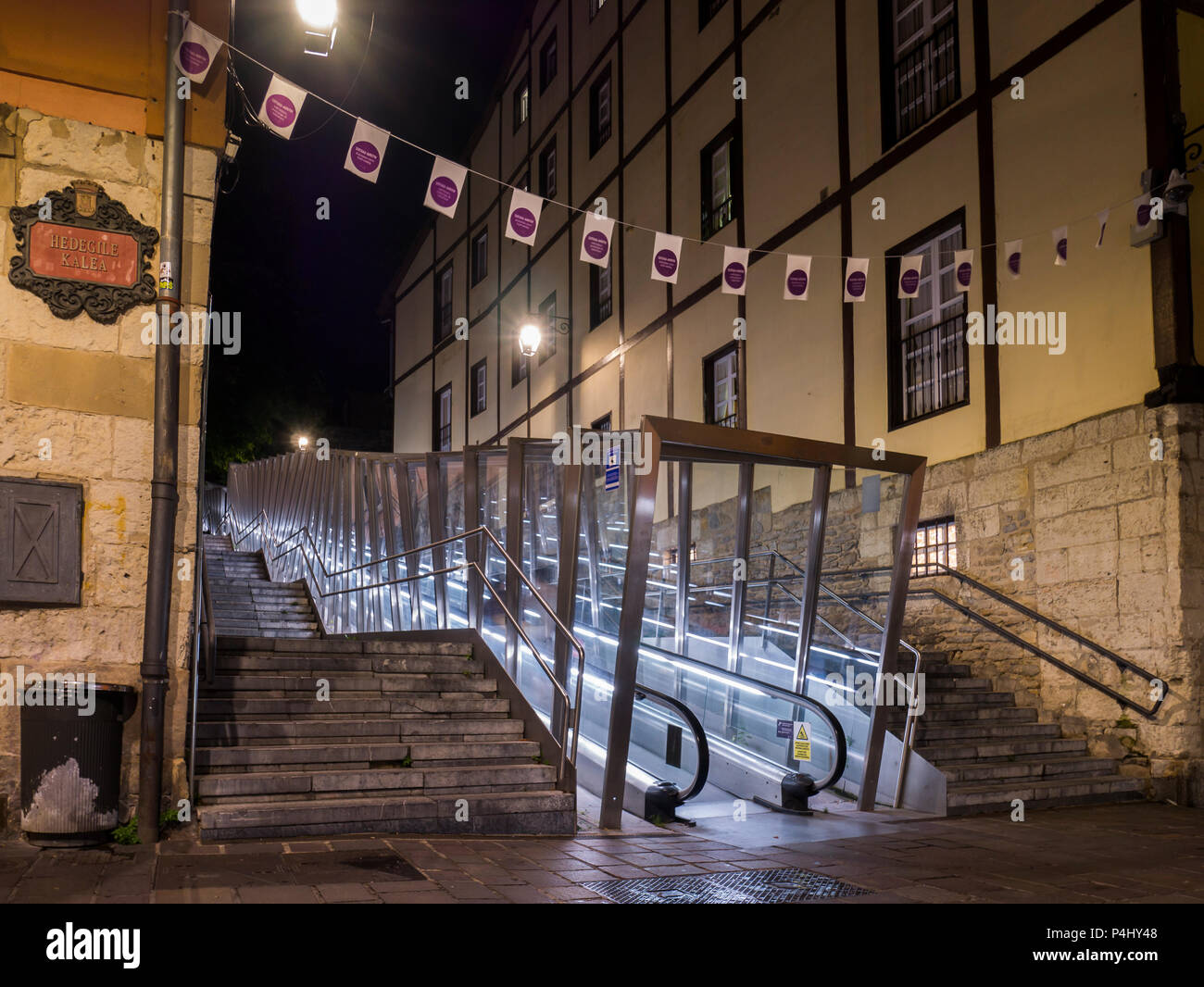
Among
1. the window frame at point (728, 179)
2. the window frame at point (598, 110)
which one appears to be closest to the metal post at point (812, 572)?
the window frame at point (728, 179)

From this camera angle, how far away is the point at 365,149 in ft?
28.2

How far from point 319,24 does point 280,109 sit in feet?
2.21

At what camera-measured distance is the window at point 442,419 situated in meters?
28.4

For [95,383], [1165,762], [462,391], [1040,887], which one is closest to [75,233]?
[95,383]

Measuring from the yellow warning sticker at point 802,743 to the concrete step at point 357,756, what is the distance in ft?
9.07

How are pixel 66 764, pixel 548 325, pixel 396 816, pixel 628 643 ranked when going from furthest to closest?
pixel 548 325 → pixel 628 643 → pixel 396 816 → pixel 66 764

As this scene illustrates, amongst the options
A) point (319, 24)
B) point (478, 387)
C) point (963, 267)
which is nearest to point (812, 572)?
point (963, 267)

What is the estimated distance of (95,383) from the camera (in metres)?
6.58

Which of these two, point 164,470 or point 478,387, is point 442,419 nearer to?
point 478,387

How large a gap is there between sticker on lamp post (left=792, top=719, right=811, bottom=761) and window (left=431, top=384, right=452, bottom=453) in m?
19.6

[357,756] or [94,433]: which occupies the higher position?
[94,433]

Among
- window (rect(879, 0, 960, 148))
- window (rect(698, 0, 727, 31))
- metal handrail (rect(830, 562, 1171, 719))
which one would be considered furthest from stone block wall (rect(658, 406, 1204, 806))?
window (rect(698, 0, 727, 31))

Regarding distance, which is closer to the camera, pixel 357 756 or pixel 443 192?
pixel 357 756

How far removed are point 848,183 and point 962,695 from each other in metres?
6.88
